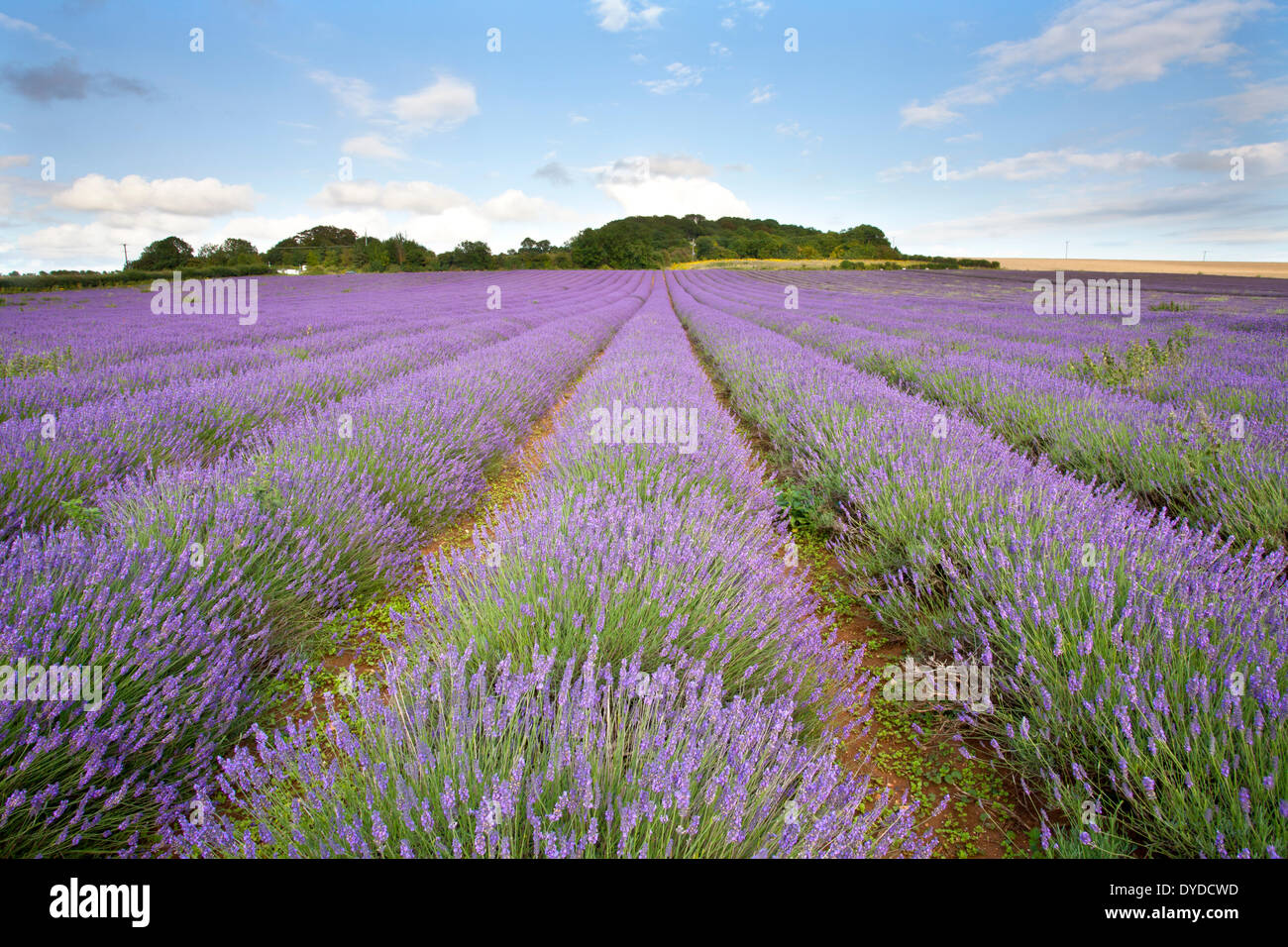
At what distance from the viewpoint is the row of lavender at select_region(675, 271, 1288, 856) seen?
1.21 metres

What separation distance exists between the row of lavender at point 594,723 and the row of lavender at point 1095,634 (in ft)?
1.50

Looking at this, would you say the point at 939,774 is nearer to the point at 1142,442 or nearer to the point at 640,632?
the point at 640,632

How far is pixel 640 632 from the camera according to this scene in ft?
5.26

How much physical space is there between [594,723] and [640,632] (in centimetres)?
38

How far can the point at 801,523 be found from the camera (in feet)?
12.4

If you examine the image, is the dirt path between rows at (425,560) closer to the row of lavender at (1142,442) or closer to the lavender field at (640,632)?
the lavender field at (640,632)

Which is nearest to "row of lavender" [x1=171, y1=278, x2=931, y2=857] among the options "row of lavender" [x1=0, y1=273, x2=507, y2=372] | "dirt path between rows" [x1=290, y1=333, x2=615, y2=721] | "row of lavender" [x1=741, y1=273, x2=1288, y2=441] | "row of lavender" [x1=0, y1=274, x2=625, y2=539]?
"dirt path between rows" [x1=290, y1=333, x2=615, y2=721]

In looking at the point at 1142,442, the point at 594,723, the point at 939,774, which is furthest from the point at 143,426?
the point at 1142,442

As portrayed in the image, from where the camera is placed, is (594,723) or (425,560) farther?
(425,560)

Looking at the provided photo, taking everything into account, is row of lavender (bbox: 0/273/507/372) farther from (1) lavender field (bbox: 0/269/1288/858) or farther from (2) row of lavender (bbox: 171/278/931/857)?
(2) row of lavender (bbox: 171/278/931/857)

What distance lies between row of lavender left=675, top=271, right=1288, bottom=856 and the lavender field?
2 centimetres

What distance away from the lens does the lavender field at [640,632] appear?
110 centimetres
